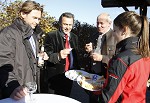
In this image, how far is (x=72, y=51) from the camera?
432 centimetres

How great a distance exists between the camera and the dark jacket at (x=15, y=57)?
253 cm

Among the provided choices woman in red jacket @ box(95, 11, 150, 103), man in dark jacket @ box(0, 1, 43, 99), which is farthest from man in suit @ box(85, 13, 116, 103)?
woman in red jacket @ box(95, 11, 150, 103)

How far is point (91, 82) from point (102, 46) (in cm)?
122

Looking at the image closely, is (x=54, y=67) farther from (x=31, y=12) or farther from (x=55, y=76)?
(x=31, y=12)

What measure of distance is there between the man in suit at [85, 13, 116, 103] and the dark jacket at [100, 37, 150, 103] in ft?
4.65

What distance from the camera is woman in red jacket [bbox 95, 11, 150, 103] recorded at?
2.17 m

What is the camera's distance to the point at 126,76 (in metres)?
2.18

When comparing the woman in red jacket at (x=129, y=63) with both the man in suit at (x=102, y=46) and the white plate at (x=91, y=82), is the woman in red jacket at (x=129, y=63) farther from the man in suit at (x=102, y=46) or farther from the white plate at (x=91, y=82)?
the man in suit at (x=102, y=46)

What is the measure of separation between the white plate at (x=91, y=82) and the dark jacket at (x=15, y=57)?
1.92ft

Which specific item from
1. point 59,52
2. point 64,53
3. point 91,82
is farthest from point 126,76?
point 59,52

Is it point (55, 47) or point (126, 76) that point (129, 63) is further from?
point (55, 47)

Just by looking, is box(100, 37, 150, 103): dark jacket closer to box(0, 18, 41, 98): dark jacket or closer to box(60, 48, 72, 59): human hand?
box(0, 18, 41, 98): dark jacket

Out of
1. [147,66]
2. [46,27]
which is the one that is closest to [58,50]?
A: [147,66]

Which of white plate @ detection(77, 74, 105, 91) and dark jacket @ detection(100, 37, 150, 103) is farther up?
dark jacket @ detection(100, 37, 150, 103)
